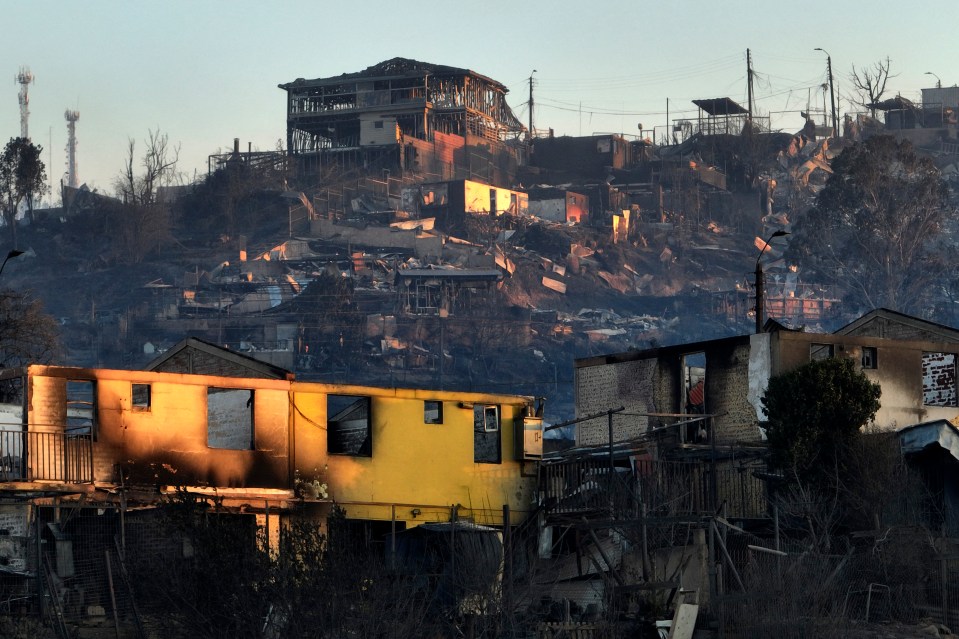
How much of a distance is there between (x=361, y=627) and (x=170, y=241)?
11554 cm

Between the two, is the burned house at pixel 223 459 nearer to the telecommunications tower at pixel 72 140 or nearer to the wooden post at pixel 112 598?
the wooden post at pixel 112 598

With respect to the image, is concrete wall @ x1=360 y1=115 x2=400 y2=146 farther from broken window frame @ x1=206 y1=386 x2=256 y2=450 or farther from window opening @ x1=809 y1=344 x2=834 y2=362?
broken window frame @ x1=206 y1=386 x2=256 y2=450

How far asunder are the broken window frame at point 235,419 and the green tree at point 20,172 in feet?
338

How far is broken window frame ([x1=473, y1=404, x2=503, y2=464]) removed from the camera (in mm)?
32062

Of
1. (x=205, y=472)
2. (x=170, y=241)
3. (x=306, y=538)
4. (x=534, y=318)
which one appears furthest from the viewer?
(x=170, y=241)

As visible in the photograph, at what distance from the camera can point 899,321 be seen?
1574 inches

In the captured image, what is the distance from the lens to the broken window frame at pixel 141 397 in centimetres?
2739

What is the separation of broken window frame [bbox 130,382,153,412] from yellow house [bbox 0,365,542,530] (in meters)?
0.04

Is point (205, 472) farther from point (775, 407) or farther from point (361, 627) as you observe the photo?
point (775, 407)

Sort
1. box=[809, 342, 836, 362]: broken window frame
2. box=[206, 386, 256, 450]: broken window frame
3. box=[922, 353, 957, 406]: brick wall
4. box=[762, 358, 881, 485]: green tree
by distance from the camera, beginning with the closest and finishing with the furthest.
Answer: box=[206, 386, 256, 450]: broken window frame, box=[762, 358, 881, 485]: green tree, box=[809, 342, 836, 362]: broken window frame, box=[922, 353, 957, 406]: brick wall

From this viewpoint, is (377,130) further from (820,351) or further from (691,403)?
(820,351)

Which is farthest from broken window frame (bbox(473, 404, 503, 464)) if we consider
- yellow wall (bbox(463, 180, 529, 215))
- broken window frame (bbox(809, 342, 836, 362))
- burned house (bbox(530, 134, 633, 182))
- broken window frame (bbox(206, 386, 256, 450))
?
burned house (bbox(530, 134, 633, 182))

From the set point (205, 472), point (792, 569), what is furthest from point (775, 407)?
point (205, 472)

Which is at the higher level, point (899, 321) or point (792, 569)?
point (899, 321)
